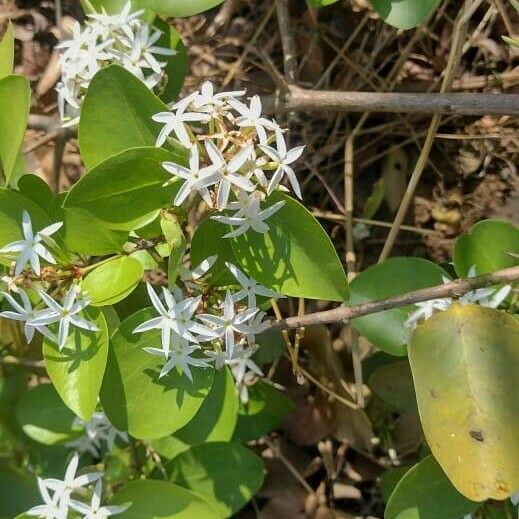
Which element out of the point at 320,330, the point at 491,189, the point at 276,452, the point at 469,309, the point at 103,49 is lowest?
the point at 276,452

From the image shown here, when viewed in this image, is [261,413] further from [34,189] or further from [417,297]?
[34,189]

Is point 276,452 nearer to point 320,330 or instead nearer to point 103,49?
point 320,330

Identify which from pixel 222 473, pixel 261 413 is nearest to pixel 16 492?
pixel 222 473

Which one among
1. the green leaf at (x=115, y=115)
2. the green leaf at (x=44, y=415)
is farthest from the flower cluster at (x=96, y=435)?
the green leaf at (x=115, y=115)

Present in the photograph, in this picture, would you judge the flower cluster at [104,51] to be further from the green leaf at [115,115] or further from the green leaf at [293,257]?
the green leaf at [293,257]

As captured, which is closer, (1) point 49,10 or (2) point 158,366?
(2) point 158,366

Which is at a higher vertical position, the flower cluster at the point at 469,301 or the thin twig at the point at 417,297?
the thin twig at the point at 417,297

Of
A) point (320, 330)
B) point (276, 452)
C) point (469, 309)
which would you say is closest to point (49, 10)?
point (320, 330)
